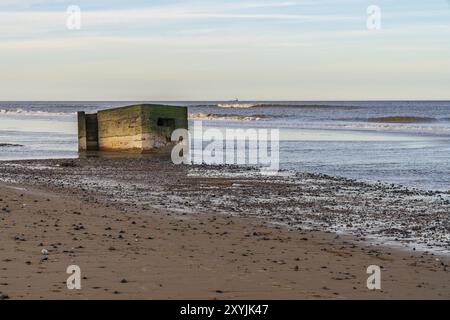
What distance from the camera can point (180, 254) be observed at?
7.90 meters

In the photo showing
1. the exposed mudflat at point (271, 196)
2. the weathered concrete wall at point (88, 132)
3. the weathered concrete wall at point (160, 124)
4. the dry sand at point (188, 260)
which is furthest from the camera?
the weathered concrete wall at point (88, 132)

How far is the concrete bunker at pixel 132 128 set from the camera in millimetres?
23297

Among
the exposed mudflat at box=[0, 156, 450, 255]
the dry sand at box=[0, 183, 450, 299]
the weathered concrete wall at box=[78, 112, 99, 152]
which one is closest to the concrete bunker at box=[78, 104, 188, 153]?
the weathered concrete wall at box=[78, 112, 99, 152]

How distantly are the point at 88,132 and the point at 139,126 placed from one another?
265 centimetres

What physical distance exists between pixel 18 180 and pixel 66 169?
10.6 ft

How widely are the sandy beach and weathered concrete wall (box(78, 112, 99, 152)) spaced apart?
11.8m

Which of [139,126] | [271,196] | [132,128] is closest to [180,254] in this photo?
[271,196]

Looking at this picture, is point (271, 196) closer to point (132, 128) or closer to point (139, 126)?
Result: point (139, 126)

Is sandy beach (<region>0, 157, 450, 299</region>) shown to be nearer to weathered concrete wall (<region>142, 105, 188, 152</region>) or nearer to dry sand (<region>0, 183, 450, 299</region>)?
dry sand (<region>0, 183, 450, 299</region>)

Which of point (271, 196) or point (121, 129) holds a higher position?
point (121, 129)

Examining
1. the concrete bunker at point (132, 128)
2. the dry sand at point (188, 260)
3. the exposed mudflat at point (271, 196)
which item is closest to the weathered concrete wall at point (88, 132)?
the concrete bunker at point (132, 128)

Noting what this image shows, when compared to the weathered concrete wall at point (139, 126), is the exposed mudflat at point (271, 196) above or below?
below

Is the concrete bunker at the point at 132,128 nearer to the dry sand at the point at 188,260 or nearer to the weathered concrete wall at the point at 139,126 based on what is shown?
the weathered concrete wall at the point at 139,126
